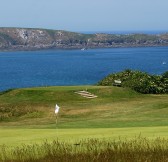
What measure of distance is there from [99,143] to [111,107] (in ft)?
64.1

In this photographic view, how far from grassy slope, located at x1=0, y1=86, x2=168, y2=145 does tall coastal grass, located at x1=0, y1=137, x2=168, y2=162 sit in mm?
2071

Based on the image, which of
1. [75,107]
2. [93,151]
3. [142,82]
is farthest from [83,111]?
[93,151]

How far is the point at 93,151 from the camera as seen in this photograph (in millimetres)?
12570

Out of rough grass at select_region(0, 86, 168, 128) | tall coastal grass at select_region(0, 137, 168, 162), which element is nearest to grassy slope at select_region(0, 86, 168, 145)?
rough grass at select_region(0, 86, 168, 128)

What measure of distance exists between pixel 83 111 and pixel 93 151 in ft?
62.5

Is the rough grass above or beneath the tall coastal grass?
beneath

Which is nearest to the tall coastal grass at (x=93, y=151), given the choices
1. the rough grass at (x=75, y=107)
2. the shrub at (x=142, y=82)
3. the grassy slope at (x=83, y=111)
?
the grassy slope at (x=83, y=111)

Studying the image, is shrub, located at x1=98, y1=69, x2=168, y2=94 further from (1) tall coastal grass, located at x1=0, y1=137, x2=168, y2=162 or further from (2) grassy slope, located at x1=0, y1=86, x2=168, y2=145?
(1) tall coastal grass, located at x1=0, y1=137, x2=168, y2=162

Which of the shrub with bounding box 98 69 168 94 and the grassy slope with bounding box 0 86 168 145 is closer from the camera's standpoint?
the grassy slope with bounding box 0 86 168 145

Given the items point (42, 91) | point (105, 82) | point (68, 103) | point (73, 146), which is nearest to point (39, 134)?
point (73, 146)

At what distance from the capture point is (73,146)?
1329cm

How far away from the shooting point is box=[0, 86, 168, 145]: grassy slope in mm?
20400

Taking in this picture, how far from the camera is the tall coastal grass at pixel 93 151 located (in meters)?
11.8

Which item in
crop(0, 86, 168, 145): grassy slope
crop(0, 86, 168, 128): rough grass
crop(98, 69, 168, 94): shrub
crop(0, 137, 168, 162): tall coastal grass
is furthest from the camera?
crop(98, 69, 168, 94): shrub
